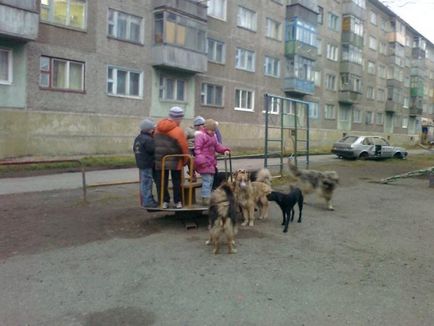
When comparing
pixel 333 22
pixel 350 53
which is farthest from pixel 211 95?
pixel 350 53

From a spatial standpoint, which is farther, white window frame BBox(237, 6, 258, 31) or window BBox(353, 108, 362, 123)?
window BBox(353, 108, 362, 123)

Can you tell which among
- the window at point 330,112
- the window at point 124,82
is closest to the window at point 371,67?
the window at point 330,112

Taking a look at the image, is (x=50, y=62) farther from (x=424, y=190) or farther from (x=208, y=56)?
(x=424, y=190)

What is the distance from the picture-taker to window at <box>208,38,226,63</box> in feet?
92.0

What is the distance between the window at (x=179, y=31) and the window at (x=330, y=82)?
1918 cm

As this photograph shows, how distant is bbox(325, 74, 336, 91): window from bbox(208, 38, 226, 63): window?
16.0 metres

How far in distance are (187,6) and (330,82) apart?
21.4m

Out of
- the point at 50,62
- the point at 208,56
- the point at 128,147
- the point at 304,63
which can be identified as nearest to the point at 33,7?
the point at 50,62

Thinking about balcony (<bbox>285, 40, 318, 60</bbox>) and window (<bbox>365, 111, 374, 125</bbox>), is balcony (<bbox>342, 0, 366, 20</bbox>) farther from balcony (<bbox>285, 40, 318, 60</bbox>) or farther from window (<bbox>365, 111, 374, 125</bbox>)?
window (<bbox>365, 111, 374, 125</bbox>)

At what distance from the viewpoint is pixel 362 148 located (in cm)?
2466

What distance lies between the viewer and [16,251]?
19.6ft

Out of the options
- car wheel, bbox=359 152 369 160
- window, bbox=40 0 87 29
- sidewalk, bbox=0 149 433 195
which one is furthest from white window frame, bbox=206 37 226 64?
sidewalk, bbox=0 149 433 195

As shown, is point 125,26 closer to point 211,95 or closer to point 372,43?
point 211,95

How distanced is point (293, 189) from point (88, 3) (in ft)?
56.0
